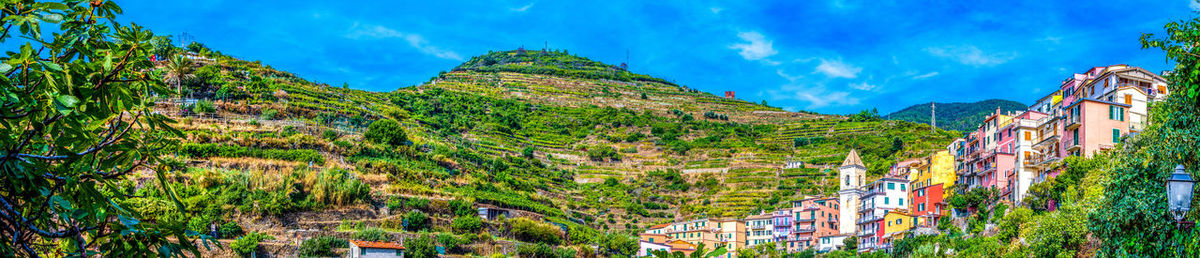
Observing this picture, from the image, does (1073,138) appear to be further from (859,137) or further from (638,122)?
(638,122)

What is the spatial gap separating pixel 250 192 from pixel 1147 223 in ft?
146

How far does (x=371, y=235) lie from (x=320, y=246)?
290 centimetres

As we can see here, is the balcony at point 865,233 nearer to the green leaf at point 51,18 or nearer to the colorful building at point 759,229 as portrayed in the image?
the colorful building at point 759,229

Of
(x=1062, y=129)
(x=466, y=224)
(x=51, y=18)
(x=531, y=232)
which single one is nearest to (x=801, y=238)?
(x=531, y=232)

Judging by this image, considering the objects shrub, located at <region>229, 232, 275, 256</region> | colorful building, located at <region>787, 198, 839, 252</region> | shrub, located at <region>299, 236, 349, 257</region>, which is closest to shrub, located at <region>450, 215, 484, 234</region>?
shrub, located at <region>299, 236, 349, 257</region>

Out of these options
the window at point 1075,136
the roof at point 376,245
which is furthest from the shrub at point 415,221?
the window at point 1075,136

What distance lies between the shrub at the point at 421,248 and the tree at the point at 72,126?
44.2m

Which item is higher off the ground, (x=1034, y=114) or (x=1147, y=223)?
(x=1034, y=114)

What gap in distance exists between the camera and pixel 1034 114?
55312 mm

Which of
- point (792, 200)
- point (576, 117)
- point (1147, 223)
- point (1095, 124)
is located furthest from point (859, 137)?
point (1147, 223)

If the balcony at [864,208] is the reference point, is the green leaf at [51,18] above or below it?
above

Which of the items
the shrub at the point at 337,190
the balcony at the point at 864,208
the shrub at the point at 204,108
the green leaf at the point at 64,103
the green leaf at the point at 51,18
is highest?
the shrub at the point at 204,108

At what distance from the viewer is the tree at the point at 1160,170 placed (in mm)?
15047

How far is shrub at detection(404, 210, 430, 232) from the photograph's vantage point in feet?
179
